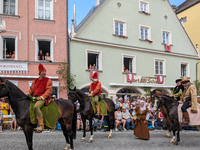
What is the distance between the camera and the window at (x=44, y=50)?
16438 mm

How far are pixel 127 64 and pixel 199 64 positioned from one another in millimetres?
10685

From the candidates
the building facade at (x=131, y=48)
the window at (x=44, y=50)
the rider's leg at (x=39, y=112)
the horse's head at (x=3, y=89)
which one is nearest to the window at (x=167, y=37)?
the building facade at (x=131, y=48)

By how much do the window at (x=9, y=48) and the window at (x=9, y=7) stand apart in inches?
76.1

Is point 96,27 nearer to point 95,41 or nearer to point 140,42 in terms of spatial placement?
point 95,41

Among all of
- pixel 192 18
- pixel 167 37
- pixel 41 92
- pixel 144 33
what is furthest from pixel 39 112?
pixel 192 18

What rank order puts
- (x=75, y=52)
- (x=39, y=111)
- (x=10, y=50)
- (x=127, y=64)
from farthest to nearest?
(x=127, y=64)
(x=75, y=52)
(x=10, y=50)
(x=39, y=111)

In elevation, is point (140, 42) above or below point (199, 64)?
above

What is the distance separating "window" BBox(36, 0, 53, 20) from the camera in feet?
55.0

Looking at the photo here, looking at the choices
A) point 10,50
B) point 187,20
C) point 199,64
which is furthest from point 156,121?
point 187,20

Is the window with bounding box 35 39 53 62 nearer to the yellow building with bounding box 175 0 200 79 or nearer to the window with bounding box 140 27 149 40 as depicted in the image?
the window with bounding box 140 27 149 40

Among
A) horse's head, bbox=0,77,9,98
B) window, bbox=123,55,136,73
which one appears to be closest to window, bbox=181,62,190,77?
window, bbox=123,55,136,73

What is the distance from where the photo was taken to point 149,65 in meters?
21.3

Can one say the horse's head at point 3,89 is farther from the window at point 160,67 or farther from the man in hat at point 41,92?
the window at point 160,67

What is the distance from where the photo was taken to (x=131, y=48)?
20234 millimetres
